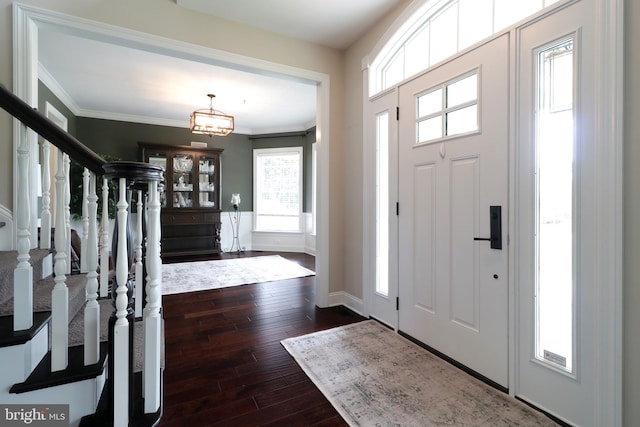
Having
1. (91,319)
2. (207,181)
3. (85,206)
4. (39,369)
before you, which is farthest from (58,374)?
(207,181)

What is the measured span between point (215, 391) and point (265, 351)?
1.75 feet

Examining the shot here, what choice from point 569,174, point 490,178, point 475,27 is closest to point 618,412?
point 569,174

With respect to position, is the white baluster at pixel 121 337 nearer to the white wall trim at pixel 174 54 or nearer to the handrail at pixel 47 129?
the handrail at pixel 47 129

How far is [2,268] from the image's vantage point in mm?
1408

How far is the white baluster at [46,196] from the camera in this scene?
4.64 feet

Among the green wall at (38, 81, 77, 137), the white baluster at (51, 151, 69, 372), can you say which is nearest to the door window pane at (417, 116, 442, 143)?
the white baluster at (51, 151, 69, 372)

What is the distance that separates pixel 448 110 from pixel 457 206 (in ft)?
2.31

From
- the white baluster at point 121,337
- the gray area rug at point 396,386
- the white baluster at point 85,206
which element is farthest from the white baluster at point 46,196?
the gray area rug at point 396,386

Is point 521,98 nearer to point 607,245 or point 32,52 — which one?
point 607,245

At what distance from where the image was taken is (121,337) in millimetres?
1201

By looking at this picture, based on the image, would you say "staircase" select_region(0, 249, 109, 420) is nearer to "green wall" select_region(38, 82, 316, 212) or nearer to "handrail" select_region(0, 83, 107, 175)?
"handrail" select_region(0, 83, 107, 175)

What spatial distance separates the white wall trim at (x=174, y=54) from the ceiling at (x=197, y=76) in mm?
111

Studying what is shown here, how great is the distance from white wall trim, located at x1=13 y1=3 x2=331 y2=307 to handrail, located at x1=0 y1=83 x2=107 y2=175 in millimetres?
1139

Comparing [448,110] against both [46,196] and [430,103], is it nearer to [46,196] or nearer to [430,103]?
[430,103]
